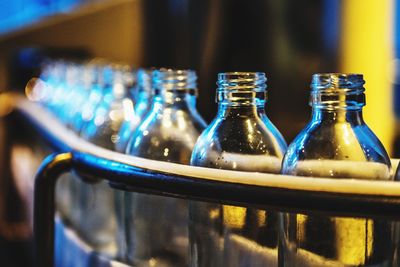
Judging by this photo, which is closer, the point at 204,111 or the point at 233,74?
the point at 233,74

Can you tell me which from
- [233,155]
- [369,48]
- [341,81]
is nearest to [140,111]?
[233,155]

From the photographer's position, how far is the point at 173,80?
2.45ft

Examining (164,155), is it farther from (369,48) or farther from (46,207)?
(369,48)

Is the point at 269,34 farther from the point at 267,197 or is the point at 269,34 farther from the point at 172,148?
the point at 267,197

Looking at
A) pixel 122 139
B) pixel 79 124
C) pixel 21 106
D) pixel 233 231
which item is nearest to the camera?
pixel 233 231

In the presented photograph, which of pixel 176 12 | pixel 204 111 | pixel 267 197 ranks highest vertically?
pixel 176 12

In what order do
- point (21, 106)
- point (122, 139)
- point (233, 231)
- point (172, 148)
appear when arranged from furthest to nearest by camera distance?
point (21, 106) → point (122, 139) → point (172, 148) → point (233, 231)

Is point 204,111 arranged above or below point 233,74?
below

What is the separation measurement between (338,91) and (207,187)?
0.14 m

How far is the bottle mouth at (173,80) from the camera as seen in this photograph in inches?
29.3

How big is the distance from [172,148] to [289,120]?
0.94 metres

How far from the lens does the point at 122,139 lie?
0.83 metres

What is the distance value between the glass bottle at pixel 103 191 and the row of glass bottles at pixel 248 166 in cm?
7

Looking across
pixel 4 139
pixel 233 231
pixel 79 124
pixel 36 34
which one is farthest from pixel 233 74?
pixel 36 34
